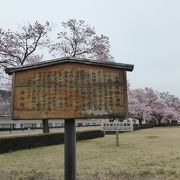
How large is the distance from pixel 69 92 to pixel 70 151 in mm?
1109

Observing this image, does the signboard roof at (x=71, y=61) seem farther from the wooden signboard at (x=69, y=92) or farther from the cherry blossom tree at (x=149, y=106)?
the cherry blossom tree at (x=149, y=106)

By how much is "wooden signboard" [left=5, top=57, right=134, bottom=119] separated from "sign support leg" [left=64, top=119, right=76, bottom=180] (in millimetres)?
366

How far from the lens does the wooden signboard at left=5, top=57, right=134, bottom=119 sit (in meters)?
6.17

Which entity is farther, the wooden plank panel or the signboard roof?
the signboard roof

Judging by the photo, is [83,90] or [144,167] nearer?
[83,90]

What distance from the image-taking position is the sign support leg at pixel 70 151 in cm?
623

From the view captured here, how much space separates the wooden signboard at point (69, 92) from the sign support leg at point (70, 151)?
366 mm

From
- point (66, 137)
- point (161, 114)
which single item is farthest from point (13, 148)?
point (161, 114)

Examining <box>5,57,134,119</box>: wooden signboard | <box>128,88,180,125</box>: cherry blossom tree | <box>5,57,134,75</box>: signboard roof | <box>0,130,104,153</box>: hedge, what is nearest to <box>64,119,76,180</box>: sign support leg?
<box>5,57,134,119</box>: wooden signboard

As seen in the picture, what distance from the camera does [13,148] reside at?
644 inches

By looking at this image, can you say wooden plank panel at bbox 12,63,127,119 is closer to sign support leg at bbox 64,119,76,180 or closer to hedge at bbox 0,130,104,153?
sign support leg at bbox 64,119,76,180

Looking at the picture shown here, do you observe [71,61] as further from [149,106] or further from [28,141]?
[149,106]

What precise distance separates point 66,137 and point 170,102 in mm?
73947

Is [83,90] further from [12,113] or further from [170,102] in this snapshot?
[170,102]
